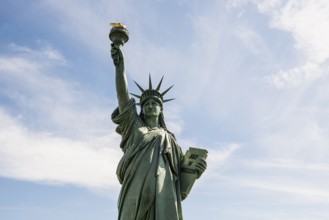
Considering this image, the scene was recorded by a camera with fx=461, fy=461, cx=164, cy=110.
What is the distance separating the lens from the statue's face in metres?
11.2

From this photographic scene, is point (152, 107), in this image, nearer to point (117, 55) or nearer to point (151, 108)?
point (151, 108)

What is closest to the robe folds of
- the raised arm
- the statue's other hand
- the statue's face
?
the raised arm

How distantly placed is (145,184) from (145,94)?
2.63 m

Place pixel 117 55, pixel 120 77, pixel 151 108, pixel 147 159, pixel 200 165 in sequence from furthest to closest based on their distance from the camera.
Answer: pixel 151 108, pixel 117 55, pixel 120 77, pixel 200 165, pixel 147 159

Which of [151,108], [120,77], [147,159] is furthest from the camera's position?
[151,108]

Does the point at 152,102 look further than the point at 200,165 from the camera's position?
Yes

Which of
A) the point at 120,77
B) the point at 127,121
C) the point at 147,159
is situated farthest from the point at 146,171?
the point at 120,77

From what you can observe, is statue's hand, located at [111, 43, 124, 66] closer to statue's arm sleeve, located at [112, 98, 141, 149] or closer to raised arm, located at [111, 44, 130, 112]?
raised arm, located at [111, 44, 130, 112]

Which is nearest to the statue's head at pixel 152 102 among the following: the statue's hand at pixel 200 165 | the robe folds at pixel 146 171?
the robe folds at pixel 146 171

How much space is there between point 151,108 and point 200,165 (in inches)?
73.1

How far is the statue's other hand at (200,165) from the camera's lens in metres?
10.5

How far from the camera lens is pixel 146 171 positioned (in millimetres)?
9820

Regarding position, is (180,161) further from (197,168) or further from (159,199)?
(159,199)

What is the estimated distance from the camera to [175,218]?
9.52m
